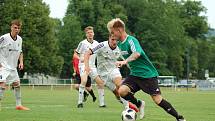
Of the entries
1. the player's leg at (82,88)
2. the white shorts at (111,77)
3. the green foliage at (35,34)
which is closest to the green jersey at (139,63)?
the white shorts at (111,77)

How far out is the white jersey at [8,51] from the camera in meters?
16.3

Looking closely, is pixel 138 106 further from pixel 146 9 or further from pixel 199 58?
pixel 199 58

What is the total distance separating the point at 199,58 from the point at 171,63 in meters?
20.8

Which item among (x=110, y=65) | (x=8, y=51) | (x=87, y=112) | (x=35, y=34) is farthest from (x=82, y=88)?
(x=35, y=34)

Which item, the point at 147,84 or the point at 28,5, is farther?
the point at 28,5

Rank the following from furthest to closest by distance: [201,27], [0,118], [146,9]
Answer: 1. [201,27]
2. [146,9]
3. [0,118]

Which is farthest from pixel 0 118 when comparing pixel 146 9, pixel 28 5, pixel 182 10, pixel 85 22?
pixel 182 10

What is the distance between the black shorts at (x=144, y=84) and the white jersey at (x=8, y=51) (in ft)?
18.2

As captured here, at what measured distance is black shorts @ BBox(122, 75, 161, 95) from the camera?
37.6ft

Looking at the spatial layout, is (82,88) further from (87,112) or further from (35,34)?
(35,34)

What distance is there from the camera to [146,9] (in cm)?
10138

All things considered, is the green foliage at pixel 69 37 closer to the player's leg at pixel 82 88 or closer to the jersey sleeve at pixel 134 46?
the player's leg at pixel 82 88

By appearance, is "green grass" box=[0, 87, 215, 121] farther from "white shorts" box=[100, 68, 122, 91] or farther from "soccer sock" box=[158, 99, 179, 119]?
"soccer sock" box=[158, 99, 179, 119]

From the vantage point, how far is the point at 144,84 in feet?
37.9
